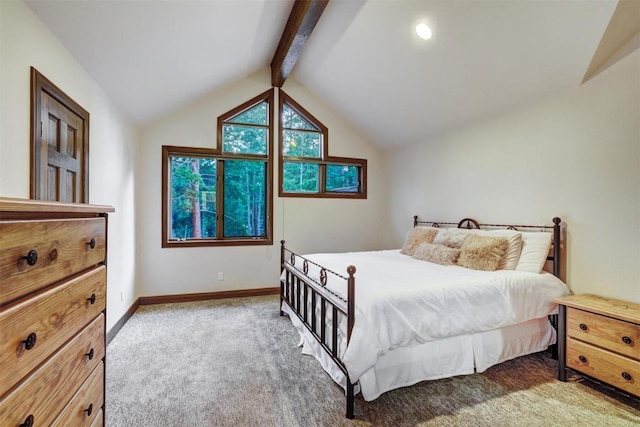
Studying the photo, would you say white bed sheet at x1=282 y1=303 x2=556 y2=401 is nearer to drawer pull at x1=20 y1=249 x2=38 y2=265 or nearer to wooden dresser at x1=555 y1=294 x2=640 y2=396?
wooden dresser at x1=555 y1=294 x2=640 y2=396

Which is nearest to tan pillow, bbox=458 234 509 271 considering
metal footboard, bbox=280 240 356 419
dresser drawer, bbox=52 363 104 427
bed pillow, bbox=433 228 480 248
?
bed pillow, bbox=433 228 480 248

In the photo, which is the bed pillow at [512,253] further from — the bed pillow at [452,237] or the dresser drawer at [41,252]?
the dresser drawer at [41,252]

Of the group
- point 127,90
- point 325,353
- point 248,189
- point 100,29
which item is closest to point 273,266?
point 248,189

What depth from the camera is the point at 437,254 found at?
309 centimetres

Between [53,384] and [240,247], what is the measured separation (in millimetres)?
3551

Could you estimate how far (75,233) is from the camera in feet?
3.41

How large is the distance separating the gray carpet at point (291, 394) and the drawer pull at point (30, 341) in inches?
51.9

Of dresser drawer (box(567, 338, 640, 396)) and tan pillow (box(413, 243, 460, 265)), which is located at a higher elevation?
tan pillow (box(413, 243, 460, 265))

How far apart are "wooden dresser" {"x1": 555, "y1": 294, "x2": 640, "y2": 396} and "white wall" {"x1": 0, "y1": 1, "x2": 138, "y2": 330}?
3.54 m

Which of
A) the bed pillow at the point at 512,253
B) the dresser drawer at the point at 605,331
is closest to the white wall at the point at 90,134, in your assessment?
the bed pillow at the point at 512,253

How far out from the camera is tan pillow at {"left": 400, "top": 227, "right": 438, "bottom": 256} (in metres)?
3.57

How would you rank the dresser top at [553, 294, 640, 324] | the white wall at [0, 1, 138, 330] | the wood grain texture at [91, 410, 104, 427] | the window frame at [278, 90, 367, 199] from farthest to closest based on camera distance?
1. the window frame at [278, 90, 367, 199]
2. the dresser top at [553, 294, 640, 324]
3. the white wall at [0, 1, 138, 330]
4. the wood grain texture at [91, 410, 104, 427]

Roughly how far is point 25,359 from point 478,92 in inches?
148

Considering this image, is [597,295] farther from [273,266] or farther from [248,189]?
[248,189]
